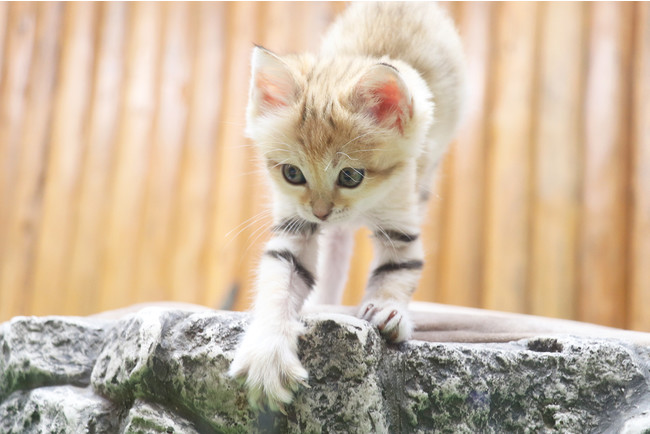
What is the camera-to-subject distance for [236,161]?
12.9 feet

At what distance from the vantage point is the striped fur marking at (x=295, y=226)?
5.85 ft

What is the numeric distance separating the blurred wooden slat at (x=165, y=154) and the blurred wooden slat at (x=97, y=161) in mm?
321

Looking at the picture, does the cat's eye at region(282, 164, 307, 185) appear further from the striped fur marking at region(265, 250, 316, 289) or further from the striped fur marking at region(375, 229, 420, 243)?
the striped fur marking at region(375, 229, 420, 243)

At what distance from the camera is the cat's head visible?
1.55m

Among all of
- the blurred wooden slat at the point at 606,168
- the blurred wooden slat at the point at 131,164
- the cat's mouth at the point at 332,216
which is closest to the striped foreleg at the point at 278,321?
the cat's mouth at the point at 332,216

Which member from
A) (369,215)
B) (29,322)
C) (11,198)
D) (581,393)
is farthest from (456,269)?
(11,198)

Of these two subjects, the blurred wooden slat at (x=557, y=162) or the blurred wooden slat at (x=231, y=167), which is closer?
the blurred wooden slat at (x=557, y=162)

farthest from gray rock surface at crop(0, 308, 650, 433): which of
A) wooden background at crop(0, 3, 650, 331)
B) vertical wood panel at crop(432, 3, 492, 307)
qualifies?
vertical wood panel at crop(432, 3, 492, 307)

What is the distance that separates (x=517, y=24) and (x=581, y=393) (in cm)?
269

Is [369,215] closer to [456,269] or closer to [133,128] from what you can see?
[456,269]

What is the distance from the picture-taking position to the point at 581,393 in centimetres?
142

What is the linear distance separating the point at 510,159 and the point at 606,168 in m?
0.51

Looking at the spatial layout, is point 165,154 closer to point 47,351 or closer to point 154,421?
point 47,351

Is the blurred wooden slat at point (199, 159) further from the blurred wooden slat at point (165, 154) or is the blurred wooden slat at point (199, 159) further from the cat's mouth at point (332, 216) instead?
the cat's mouth at point (332, 216)
